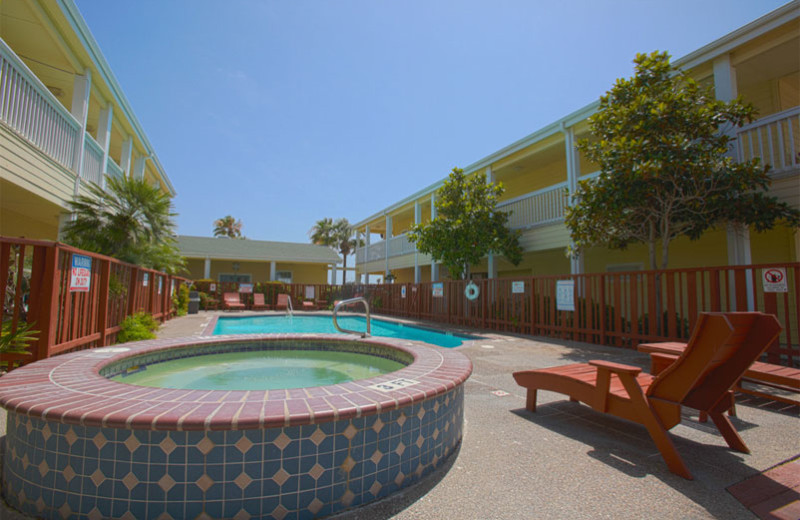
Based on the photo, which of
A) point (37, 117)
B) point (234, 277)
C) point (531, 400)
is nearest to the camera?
point (531, 400)

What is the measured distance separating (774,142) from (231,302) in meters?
20.9

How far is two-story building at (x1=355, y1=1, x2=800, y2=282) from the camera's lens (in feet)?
23.4

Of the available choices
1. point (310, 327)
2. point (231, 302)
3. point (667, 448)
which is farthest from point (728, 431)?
point (231, 302)

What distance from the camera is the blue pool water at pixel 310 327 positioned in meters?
11.8

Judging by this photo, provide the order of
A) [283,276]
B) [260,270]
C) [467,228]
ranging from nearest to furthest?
[467,228] < [260,270] < [283,276]

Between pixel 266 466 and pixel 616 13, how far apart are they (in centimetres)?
1049

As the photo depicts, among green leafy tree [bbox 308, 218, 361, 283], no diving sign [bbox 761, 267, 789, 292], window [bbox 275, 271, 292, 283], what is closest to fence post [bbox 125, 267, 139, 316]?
no diving sign [bbox 761, 267, 789, 292]

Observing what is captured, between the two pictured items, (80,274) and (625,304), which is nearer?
(80,274)

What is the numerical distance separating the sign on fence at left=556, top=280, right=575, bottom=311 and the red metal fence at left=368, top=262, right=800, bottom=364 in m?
0.11

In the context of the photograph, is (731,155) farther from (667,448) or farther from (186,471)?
(186,471)

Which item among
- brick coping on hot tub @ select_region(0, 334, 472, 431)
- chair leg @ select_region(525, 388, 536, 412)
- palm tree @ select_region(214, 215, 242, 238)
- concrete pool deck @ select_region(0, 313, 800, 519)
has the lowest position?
concrete pool deck @ select_region(0, 313, 800, 519)

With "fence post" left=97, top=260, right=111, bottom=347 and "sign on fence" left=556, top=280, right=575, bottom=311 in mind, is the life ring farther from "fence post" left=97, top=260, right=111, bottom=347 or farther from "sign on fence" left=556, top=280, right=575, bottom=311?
"fence post" left=97, top=260, right=111, bottom=347

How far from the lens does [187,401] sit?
1962mm

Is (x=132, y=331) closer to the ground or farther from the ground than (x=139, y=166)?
closer to the ground
